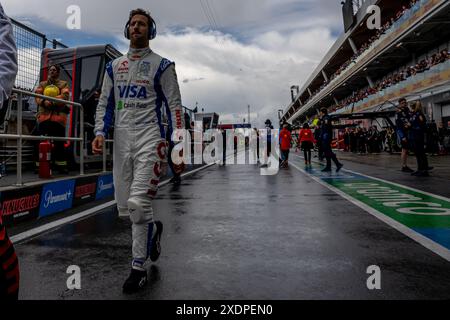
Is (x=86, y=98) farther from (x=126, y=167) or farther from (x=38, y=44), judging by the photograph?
(x=126, y=167)

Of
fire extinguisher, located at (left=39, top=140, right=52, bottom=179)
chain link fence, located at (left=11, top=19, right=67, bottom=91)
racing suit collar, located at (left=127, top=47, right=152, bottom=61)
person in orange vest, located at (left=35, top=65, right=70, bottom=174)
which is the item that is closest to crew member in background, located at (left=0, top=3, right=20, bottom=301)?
racing suit collar, located at (left=127, top=47, right=152, bottom=61)

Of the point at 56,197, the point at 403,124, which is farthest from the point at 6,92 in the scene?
the point at 403,124

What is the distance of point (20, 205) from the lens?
4574 millimetres

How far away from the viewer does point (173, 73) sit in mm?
3018

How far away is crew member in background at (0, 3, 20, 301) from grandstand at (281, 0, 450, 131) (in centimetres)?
1864

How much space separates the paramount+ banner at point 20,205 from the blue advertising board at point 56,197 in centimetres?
11

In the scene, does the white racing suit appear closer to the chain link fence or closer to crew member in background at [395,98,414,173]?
the chain link fence

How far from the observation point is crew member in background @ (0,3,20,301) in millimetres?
1564

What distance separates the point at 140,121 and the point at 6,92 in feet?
4.37

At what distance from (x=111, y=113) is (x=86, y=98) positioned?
6.44 metres

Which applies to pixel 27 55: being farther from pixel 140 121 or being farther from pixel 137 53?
pixel 140 121

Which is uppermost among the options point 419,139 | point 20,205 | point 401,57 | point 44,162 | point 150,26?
point 401,57

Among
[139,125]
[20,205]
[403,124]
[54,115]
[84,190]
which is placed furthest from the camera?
[403,124]

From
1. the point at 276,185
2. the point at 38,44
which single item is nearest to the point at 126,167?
the point at 276,185
